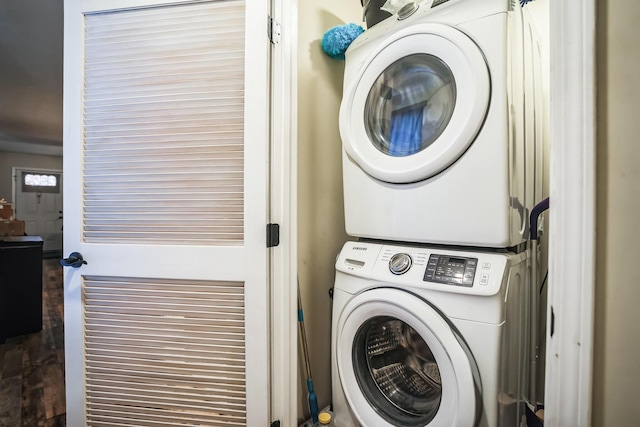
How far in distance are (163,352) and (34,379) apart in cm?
149

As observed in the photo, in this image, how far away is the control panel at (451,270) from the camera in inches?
33.5

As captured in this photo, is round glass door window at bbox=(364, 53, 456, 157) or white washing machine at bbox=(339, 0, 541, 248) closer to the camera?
white washing machine at bbox=(339, 0, 541, 248)

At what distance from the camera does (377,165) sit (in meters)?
1.06

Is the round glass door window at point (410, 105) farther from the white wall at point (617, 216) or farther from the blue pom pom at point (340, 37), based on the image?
the white wall at point (617, 216)

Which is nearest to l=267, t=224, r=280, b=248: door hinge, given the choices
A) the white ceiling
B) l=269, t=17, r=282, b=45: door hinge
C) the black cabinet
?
l=269, t=17, r=282, b=45: door hinge

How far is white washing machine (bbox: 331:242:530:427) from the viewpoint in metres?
0.79

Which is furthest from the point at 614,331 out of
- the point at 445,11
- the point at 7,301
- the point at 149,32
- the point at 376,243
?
the point at 7,301

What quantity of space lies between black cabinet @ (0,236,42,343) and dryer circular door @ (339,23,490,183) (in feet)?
10.2

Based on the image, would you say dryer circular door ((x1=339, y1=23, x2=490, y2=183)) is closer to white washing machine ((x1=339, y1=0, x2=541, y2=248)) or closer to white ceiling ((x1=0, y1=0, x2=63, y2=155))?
white washing machine ((x1=339, y1=0, x2=541, y2=248))

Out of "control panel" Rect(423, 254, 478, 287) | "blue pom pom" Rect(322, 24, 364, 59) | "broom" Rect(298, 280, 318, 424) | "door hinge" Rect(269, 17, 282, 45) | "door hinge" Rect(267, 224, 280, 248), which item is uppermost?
"blue pom pom" Rect(322, 24, 364, 59)

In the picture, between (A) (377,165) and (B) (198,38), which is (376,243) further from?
(B) (198,38)

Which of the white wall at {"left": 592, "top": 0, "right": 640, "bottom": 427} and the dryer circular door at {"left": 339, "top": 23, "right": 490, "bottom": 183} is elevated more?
the dryer circular door at {"left": 339, "top": 23, "right": 490, "bottom": 183}

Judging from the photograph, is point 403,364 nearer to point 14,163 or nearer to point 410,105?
point 410,105

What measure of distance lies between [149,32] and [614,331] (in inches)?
64.9
